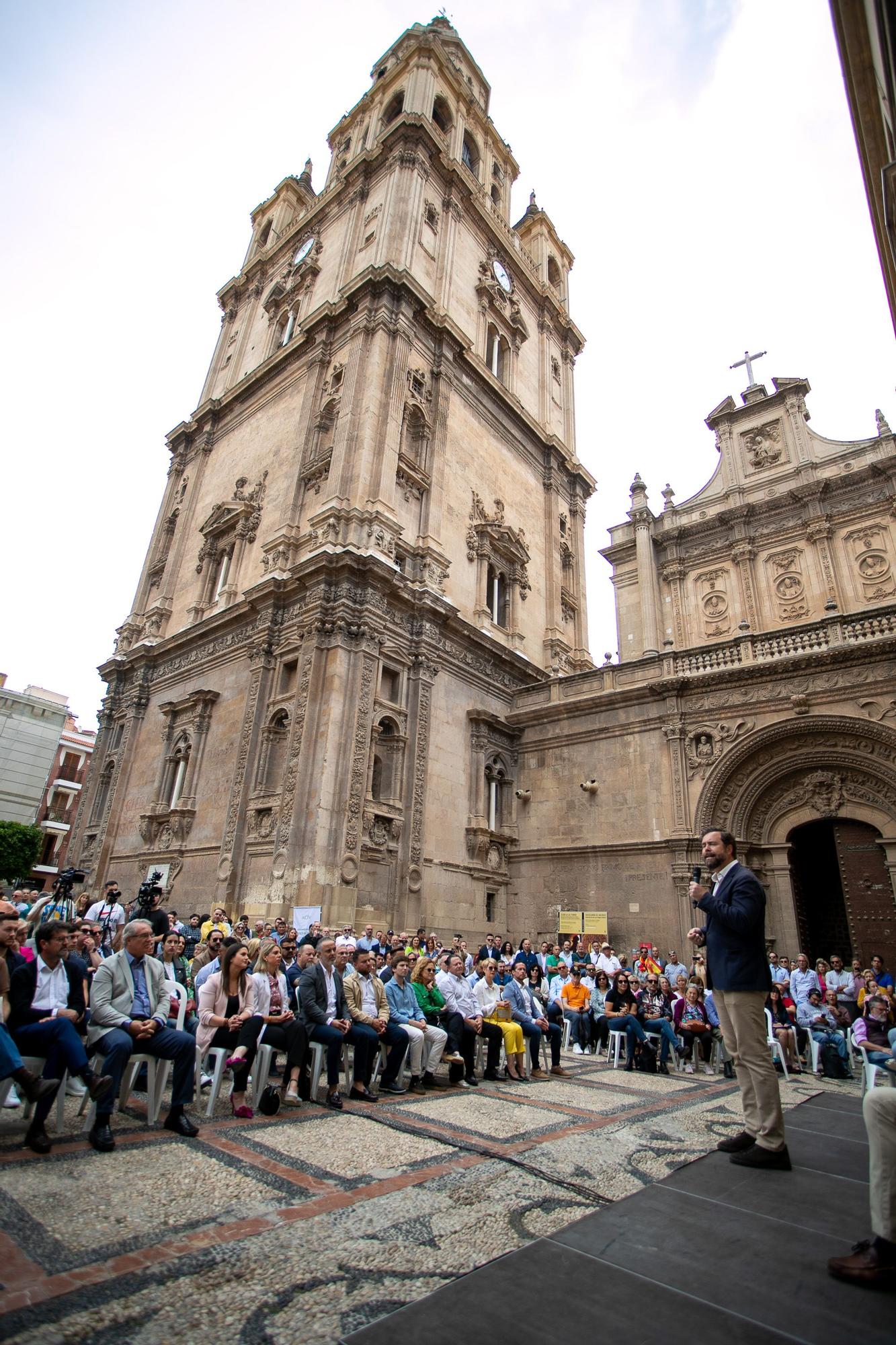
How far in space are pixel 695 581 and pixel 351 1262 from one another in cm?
2422

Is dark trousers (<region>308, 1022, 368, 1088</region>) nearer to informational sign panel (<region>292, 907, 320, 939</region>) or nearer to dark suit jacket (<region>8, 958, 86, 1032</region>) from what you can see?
dark suit jacket (<region>8, 958, 86, 1032</region>)

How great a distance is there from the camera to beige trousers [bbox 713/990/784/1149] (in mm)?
4352

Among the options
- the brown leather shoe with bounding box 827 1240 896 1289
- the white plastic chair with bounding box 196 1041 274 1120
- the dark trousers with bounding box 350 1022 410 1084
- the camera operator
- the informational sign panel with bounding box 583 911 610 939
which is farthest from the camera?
the informational sign panel with bounding box 583 911 610 939

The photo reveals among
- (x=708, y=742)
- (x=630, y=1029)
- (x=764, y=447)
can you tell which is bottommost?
(x=630, y=1029)

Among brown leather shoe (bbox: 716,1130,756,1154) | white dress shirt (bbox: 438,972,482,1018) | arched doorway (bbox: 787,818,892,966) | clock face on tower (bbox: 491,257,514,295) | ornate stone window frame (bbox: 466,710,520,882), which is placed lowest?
brown leather shoe (bbox: 716,1130,756,1154)

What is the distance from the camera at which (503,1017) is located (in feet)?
28.9

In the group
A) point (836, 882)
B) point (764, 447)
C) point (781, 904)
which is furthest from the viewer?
point (764, 447)

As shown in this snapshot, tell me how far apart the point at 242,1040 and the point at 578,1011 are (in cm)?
694

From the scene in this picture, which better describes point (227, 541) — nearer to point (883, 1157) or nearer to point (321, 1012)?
point (321, 1012)

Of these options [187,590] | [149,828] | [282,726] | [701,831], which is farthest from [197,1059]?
[187,590]

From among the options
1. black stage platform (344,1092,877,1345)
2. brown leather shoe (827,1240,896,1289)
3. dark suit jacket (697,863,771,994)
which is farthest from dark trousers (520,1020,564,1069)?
brown leather shoe (827,1240,896,1289)

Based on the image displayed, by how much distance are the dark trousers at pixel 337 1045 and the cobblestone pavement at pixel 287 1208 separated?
0.46 metres

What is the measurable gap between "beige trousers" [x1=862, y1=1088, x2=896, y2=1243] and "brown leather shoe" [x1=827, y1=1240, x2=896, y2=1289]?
9 centimetres

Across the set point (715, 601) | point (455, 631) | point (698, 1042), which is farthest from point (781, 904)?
point (715, 601)
